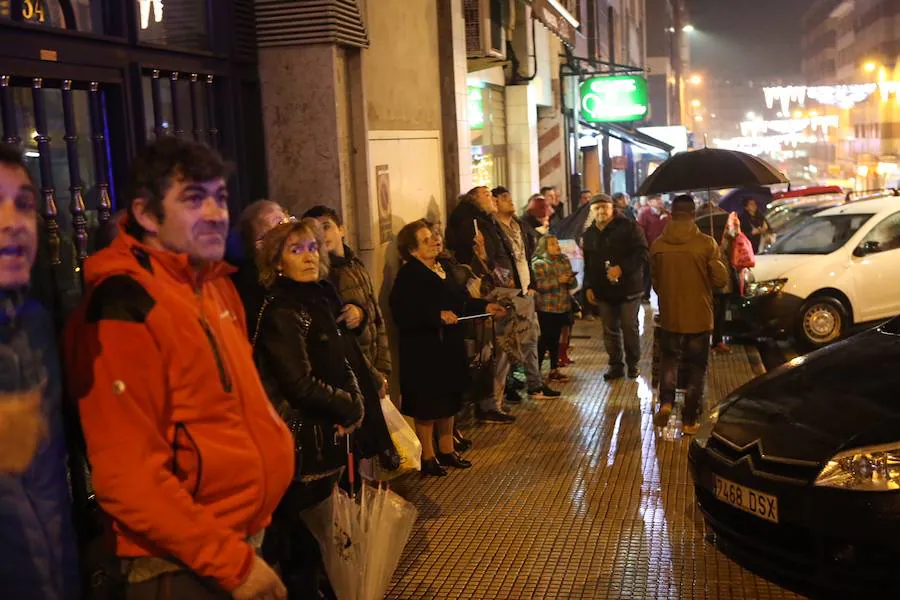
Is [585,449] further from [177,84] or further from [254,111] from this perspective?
[177,84]

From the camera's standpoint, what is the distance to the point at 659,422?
830 cm

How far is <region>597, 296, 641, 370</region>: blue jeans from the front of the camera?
10510mm

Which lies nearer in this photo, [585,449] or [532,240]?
[585,449]

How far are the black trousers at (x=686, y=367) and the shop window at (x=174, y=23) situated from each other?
428 cm

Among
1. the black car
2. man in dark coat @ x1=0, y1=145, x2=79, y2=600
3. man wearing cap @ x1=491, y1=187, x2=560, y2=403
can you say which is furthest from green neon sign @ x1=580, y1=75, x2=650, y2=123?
man in dark coat @ x1=0, y1=145, x2=79, y2=600

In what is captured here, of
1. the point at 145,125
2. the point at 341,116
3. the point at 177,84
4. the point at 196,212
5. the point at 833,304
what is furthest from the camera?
the point at 833,304

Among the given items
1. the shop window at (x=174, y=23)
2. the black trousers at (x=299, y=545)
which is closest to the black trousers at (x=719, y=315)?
the shop window at (x=174, y=23)

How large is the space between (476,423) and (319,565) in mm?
4383

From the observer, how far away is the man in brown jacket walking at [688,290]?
8000mm

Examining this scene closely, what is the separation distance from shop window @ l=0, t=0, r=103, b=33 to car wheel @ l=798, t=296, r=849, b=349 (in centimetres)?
952

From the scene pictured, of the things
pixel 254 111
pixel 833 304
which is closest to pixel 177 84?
pixel 254 111

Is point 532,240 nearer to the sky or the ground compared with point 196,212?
nearer to the ground

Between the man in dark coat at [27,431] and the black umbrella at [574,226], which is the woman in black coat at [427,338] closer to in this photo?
the man in dark coat at [27,431]

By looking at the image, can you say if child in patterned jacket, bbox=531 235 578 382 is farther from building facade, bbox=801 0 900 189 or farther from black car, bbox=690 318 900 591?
building facade, bbox=801 0 900 189
